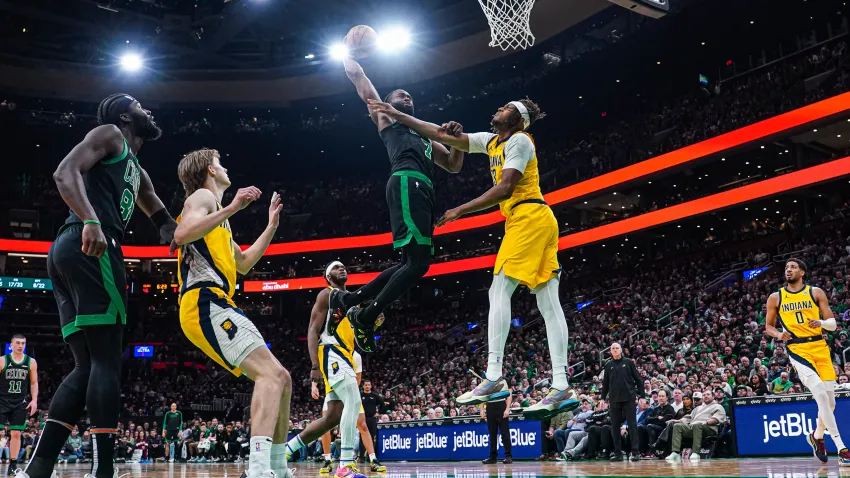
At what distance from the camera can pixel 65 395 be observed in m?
4.41

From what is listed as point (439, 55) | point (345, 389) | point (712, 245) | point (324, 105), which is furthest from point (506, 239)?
point (324, 105)

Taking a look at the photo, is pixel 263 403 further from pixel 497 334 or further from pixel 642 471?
pixel 642 471

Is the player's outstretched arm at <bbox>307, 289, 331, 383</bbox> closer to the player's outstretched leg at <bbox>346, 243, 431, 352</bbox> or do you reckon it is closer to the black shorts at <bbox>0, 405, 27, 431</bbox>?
the player's outstretched leg at <bbox>346, 243, 431, 352</bbox>

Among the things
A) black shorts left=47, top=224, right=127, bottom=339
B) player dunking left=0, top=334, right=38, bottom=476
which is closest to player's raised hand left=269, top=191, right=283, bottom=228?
black shorts left=47, top=224, right=127, bottom=339

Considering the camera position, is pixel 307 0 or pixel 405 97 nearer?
pixel 405 97

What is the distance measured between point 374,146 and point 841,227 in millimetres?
26129

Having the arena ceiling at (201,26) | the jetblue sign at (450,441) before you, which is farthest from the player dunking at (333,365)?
the arena ceiling at (201,26)

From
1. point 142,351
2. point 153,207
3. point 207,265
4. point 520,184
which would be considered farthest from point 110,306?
point 142,351

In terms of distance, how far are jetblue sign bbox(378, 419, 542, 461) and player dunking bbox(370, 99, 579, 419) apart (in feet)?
29.9

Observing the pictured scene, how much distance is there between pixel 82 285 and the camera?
450cm

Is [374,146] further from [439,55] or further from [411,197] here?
[411,197]

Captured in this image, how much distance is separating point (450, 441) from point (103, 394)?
12.8m

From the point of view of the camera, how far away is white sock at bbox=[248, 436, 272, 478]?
4.36 meters

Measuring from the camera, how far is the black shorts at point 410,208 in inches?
240
